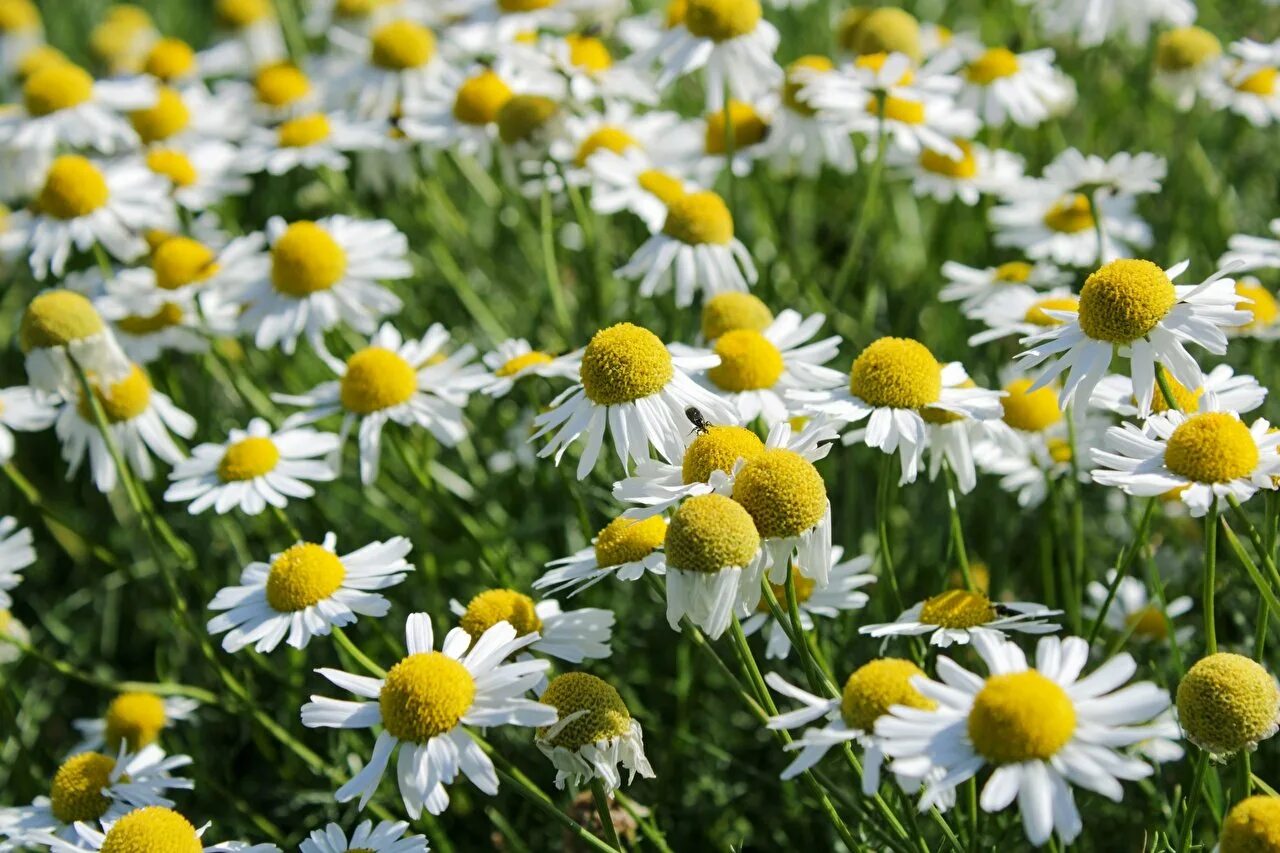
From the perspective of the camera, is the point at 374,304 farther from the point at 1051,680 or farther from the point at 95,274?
the point at 1051,680

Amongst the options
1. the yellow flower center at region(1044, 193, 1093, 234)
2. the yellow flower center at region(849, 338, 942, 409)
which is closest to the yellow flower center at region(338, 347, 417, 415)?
the yellow flower center at region(849, 338, 942, 409)

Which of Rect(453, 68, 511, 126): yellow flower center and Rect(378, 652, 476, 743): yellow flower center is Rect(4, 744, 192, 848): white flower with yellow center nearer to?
Rect(378, 652, 476, 743): yellow flower center

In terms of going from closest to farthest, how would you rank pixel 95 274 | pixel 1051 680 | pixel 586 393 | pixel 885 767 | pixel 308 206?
pixel 1051 680, pixel 885 767, pixel 586 393, pixel 95 274, pixel 308 206

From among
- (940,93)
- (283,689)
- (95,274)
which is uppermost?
(940,93)

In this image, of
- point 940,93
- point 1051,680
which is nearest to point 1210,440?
point 1051,680

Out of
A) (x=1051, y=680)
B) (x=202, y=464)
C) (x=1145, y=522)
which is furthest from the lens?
(x=202, y=464)

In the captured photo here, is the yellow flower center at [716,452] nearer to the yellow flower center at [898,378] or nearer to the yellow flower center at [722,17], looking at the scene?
the yellow flower center at [898,378]
